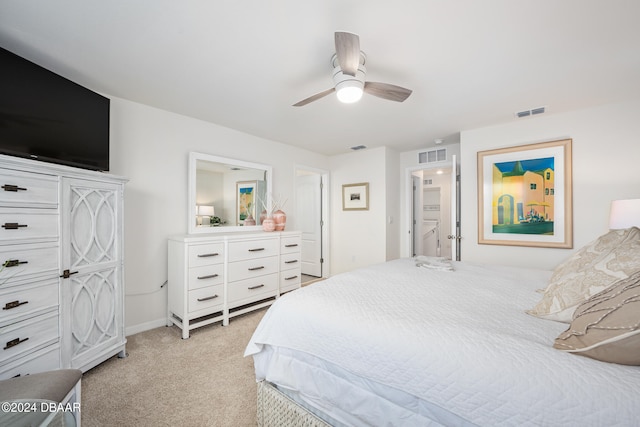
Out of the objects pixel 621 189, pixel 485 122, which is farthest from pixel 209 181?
pixel 621 189

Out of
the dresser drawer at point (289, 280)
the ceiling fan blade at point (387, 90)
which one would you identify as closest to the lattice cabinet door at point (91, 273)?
the dresser drawer at point (289, 280)

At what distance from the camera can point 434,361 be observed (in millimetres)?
963

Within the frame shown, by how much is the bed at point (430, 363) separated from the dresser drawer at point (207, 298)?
1427 mm

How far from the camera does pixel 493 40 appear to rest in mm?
1693

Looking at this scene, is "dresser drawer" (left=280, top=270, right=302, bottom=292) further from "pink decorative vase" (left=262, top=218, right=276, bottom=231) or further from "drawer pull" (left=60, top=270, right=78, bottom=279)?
"drawer pull" (left=60, top=270, right=78, bottom=279)

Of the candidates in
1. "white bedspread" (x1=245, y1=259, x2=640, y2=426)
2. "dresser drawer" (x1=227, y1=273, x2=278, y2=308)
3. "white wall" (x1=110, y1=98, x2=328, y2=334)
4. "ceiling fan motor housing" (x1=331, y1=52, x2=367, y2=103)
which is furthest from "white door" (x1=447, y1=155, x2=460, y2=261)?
"white wall" (x1=110, y1=98, x2=328, y2=334)

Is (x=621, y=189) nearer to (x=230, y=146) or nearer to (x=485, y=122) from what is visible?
(x=485, y=122)

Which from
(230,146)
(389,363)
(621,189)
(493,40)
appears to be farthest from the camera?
(230,146)

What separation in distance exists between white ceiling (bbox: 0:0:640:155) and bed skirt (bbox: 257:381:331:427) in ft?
7.02

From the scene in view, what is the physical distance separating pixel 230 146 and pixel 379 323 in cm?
312

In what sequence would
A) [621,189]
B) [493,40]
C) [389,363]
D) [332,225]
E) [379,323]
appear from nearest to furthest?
[389,363], [379,323], [493,40], [621,189], [332,225]

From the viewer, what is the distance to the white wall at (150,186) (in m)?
2.60

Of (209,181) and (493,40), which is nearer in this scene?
(493,40)

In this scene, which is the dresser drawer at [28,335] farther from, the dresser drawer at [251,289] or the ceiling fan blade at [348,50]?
the ceiling fan blade at [348,50]
